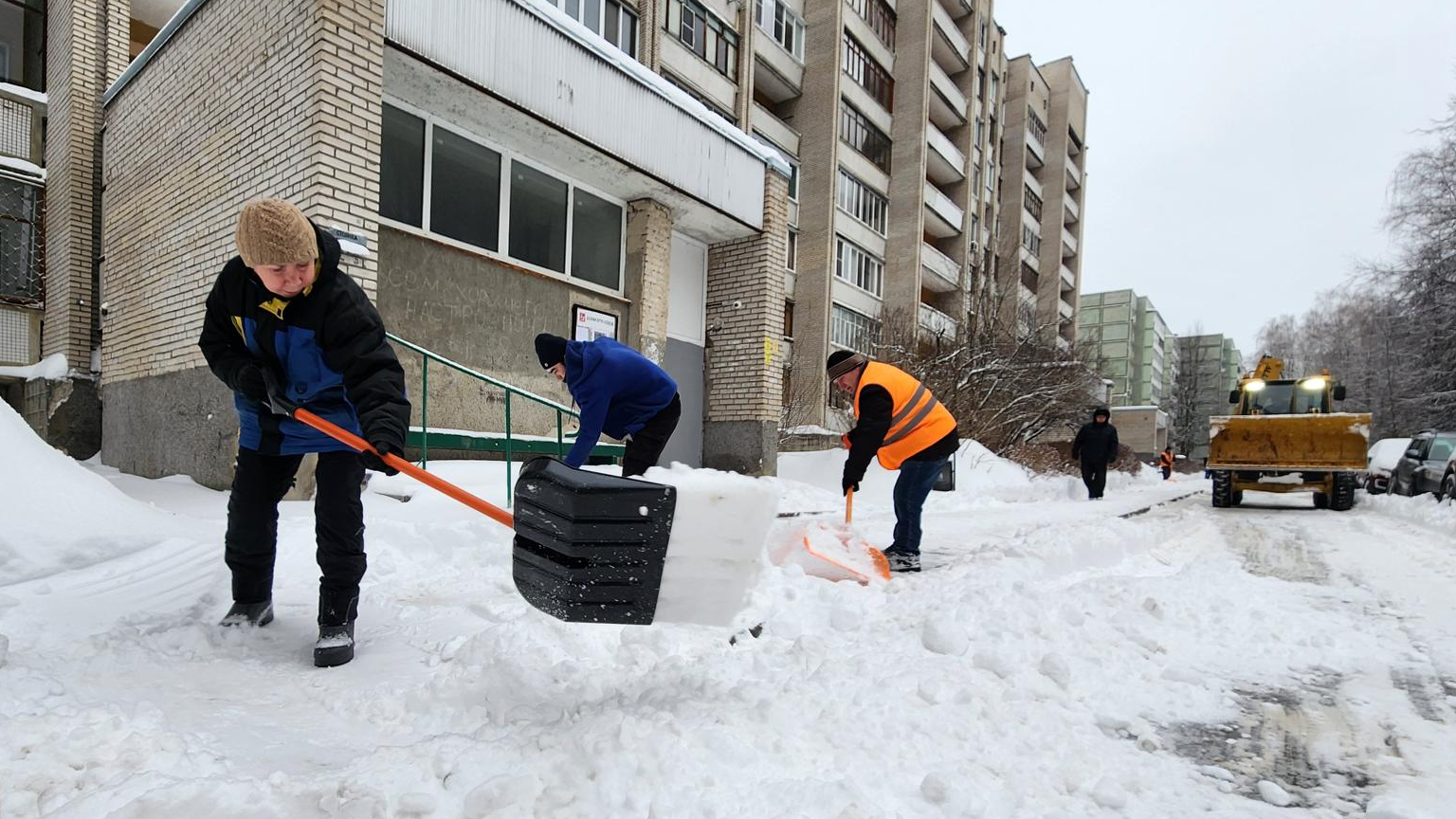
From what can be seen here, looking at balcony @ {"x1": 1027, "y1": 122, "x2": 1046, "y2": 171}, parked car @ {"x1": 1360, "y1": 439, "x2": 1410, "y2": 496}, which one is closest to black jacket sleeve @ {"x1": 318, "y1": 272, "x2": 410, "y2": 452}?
parked car @ {"x1": 1360, "y1": 439, "x2": 1410, "y2": 496}

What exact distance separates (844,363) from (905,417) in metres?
0.54

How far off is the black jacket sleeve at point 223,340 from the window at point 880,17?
83.1 feet

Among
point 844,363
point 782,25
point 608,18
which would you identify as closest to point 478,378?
point 844,363

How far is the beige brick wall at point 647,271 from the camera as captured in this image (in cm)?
883

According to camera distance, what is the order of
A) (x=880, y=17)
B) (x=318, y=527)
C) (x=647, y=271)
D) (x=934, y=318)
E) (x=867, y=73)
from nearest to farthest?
(x=318, y=527), (x=647, y=271), (x=934, y=318), (x=867, y=73), (x=880, y=17)

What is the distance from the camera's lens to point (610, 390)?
13.2 ft

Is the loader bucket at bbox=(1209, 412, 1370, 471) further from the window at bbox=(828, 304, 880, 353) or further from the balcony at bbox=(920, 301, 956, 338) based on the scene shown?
the window at bbox=(828, 304, 880, 353)

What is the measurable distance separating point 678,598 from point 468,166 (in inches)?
257

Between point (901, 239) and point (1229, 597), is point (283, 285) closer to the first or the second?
point (1229, 597)

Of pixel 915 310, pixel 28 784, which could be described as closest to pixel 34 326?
pixel 28 784

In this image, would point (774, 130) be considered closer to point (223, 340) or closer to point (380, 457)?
point (223, 340)

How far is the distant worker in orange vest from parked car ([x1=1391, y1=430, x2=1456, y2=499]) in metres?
11.0

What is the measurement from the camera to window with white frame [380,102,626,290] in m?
6.66

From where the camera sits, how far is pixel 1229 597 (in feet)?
11.2
